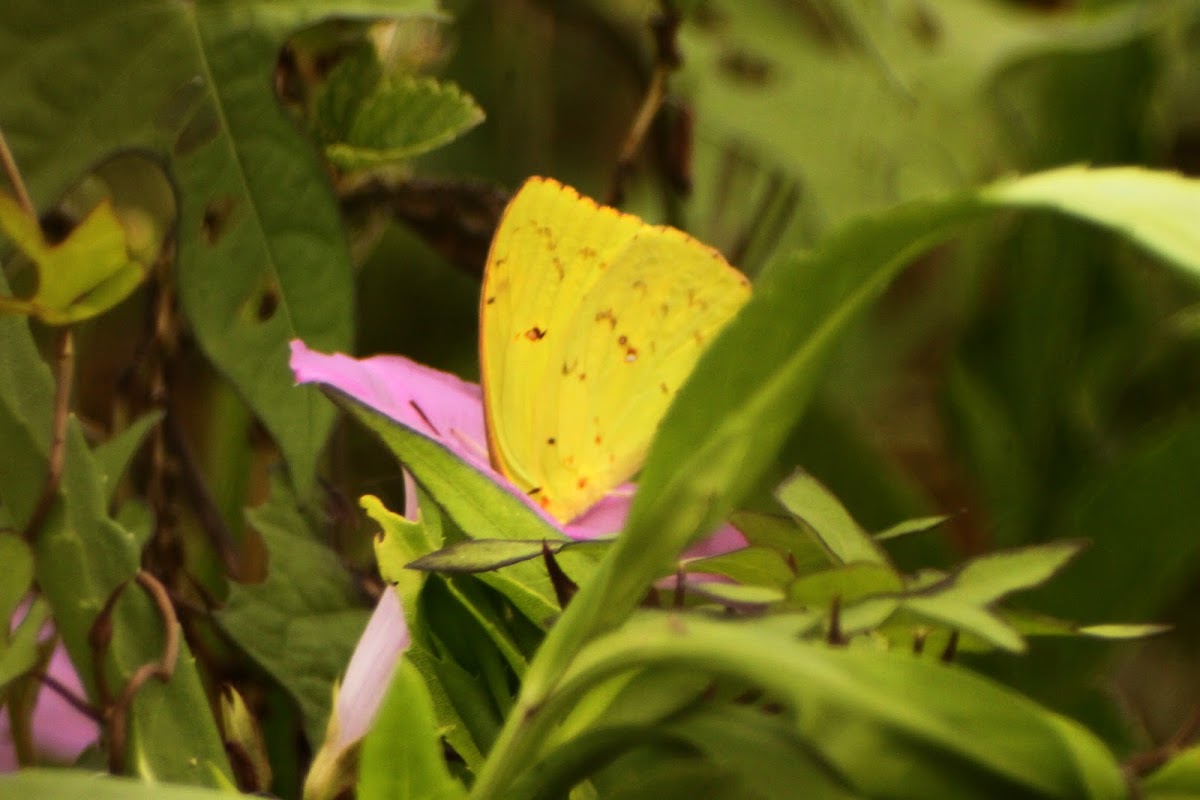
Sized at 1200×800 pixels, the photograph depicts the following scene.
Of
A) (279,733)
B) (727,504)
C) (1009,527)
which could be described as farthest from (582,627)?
(1009,527)

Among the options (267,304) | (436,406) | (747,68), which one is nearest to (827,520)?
(436,406)

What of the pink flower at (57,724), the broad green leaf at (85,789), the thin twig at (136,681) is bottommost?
the pink flower at (57,724)

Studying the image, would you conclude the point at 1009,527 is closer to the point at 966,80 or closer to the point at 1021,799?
the point at 966,80

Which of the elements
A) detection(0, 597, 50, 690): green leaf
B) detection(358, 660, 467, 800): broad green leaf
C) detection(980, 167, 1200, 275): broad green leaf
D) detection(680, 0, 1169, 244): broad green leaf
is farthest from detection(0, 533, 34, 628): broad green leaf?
detection(680, 0, 1169, 244): broad green leaf

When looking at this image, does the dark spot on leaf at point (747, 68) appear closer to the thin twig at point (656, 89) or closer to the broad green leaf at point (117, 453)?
the thin twig at point (656, 89)

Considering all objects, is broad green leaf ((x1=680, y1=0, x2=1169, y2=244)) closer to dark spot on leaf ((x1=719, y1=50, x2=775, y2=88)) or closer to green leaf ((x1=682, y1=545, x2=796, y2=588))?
dark spot on leaf ((x1=719, y1=50, x2=775, y2=88))

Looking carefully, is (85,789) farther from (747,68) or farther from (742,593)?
(747,68)

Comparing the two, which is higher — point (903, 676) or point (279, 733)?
point (903, 676)

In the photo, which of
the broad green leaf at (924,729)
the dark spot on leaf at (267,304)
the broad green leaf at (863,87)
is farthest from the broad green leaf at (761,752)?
the broad green leaf at (863,87)
